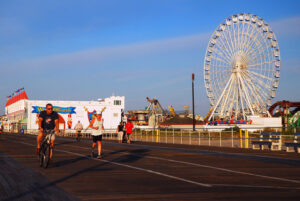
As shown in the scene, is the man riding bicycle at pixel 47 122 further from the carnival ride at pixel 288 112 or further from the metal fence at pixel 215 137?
the carnival ride at pixel 288 112

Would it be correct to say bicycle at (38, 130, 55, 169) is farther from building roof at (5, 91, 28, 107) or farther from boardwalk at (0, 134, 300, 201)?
building roof at (5, 91, 28, 107)

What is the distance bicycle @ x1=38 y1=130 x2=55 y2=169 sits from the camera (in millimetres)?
11665

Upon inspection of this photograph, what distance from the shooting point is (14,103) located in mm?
146875

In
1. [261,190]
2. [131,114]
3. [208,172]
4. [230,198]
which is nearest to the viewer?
[230,198]

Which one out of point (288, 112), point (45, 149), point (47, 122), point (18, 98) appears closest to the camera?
point (45, 149)

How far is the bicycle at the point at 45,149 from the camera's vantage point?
11665 millimetres

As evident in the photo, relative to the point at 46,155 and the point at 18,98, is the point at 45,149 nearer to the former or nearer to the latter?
the point at 46,155

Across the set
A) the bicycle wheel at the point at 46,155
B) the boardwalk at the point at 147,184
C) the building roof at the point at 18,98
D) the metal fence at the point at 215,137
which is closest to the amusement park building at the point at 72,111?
the building roof at the point at 18,98

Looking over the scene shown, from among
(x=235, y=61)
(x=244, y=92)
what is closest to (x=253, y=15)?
(x=235, y=61)

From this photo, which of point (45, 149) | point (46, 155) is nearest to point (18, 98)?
point (45, 149)

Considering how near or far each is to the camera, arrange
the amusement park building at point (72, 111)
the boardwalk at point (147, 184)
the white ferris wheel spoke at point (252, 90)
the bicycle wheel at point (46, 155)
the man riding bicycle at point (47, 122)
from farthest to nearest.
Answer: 1. the amusement park building at point (72, 111)
2. the white ferris wheel spoke at point (252, 90)
3. the man riding bicycle at point (47, 122)
4. the bicycle wheel at point (46, 155)
5. the boardwalk at point (147, 184)

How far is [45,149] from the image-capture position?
11953 millimetres

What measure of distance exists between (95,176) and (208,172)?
9.41ft

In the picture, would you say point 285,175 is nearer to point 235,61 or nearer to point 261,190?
point 261,190
